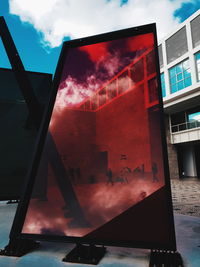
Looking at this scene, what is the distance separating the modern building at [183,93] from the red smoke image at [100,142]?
14.8 meters

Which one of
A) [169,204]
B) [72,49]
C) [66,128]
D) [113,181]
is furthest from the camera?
[72,49]

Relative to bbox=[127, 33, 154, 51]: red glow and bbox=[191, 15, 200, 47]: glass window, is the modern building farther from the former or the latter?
bbox=[127, 33, 154, 51]: red glow

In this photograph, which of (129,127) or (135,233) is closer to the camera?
(135,233)

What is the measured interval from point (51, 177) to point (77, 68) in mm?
1809

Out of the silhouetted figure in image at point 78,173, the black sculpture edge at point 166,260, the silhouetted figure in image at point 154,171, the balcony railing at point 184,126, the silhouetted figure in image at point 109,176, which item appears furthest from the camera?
the balcony railing at point 184,126

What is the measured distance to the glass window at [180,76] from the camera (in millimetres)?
16859

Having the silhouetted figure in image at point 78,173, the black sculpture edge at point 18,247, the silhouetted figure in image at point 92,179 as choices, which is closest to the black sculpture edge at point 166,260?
the silhouetted figure in image at point 92,179

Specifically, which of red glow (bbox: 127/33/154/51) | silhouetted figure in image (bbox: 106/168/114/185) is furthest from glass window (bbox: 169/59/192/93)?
silhouetted figure in image (bbox: 106/168/114/185)

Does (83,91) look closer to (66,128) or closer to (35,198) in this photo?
(66,128)

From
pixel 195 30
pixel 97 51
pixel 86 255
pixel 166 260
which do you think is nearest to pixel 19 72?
pixel 97 51

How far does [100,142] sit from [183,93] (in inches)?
625

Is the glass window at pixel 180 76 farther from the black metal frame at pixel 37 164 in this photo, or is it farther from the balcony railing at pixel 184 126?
the black metal frame at pixel 37 164

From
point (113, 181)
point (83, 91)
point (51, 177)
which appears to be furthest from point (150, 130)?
point (51, 177)

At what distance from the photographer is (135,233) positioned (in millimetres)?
2215
